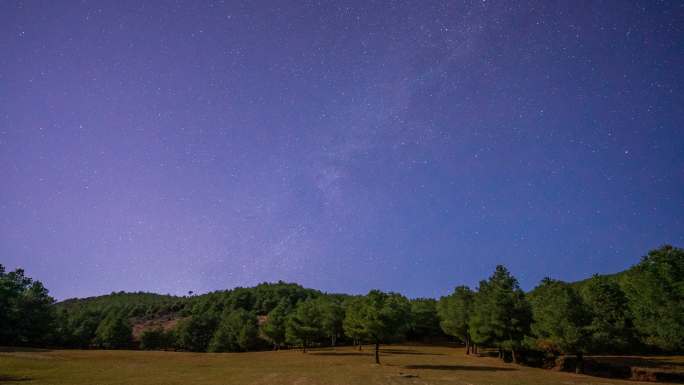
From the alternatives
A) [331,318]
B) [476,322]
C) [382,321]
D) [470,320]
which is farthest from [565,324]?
[331,318]

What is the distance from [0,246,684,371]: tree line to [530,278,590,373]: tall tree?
13 cm

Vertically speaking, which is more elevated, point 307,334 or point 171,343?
point 307,334

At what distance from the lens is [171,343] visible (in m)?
115

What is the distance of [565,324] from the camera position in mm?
48812

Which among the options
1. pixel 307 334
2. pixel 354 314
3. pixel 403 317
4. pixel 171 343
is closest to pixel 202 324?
pixel 171 343

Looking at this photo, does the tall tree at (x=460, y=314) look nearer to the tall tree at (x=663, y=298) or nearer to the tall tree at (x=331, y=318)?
the tall tree at (x=331, y=318)

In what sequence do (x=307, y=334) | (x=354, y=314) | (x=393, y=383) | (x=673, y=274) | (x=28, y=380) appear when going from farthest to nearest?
(x=307, y=334), (x=354, y=314), (x=673, y=274), (x=393, y=383), (x=28, y=380)

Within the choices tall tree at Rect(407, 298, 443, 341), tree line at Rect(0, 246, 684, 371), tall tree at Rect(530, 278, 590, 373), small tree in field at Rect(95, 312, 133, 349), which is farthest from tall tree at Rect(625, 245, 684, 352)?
small tree in field at Rect(95, 312, 133, 349)

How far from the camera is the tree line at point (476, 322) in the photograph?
47812 mm

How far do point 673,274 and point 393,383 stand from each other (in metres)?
41.5

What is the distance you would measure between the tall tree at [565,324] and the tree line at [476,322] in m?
0.13

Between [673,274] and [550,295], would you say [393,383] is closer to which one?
[550,295]

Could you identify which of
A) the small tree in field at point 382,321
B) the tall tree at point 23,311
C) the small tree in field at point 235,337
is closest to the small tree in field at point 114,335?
the tall tree at point 23,311

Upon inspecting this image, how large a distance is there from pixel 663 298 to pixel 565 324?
12.4 metres
